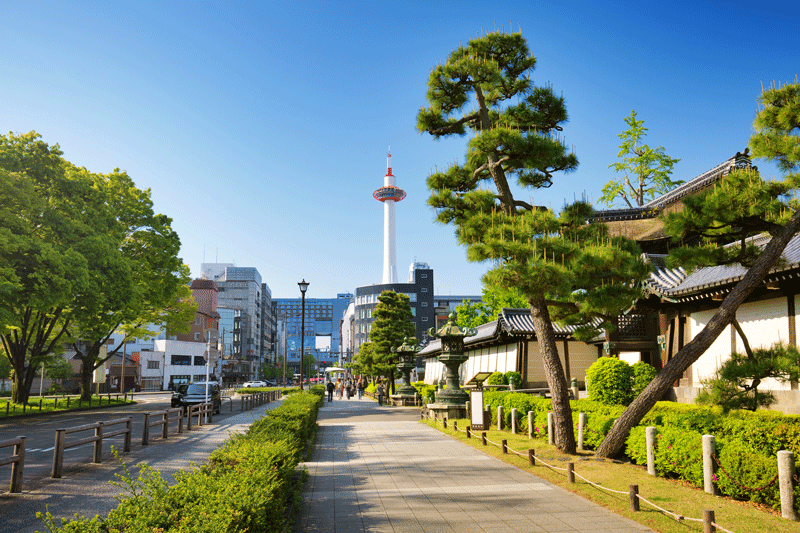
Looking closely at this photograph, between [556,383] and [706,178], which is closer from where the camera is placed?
[556,383]

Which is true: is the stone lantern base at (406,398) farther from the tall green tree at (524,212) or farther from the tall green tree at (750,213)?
the tall green tree at (750,213)

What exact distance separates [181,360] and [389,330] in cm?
4931

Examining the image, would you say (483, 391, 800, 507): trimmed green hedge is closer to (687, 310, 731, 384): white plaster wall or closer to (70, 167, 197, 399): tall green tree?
(687, 310, 731, 384): white plaster wall

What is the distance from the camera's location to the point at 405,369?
37.7 meters

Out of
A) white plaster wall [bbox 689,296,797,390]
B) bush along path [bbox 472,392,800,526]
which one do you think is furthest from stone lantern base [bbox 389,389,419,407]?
bush along path [bbox 472,392,800,526]

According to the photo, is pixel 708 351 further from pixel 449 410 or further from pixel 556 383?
pixel 449 410

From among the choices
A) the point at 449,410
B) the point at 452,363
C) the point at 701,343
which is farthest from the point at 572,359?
the point at 701,343

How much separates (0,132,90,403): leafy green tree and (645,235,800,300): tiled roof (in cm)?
2175

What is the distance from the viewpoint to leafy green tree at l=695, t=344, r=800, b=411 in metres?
8.99

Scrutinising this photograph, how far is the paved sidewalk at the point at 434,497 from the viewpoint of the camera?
704 cm

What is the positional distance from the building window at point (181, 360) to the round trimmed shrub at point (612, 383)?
7294 centimetres

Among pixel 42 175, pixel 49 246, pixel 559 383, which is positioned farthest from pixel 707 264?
Answer: pixel 42 175

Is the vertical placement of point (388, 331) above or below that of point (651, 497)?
above

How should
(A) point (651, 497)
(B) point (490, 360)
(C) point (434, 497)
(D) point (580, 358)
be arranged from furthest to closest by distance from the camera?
(B) point (490, 360), (D) point (580, 358), (C) point (434, 497), (A) point (651, 497)
